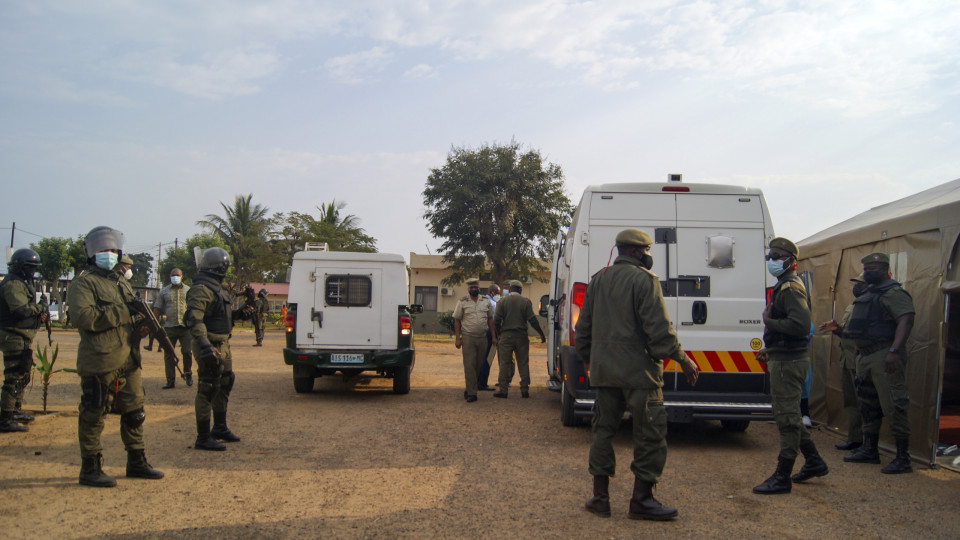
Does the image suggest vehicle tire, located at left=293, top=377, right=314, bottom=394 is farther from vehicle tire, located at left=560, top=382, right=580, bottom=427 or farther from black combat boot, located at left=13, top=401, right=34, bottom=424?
vehicle tire, located at left=560, top=382, right=580, bottom=427

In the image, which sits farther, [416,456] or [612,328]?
[416,456]

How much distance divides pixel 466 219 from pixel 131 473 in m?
24.4

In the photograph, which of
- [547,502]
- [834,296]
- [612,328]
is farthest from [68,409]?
[834,296]

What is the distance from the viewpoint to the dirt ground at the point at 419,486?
423cm

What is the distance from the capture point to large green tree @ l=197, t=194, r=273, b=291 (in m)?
39.0

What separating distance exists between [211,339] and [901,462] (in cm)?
650

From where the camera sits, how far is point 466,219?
29.2 metres

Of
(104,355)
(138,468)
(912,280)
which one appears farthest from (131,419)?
(912,280)

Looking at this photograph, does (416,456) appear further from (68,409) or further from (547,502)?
(68,409)

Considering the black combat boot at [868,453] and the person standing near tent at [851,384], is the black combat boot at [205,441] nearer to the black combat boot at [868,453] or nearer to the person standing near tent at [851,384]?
the black combat boot at [868,453]

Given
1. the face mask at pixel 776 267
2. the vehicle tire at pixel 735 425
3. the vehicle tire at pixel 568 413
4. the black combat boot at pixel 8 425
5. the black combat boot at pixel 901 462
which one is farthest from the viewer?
the vehicle tire at pixel 735 425

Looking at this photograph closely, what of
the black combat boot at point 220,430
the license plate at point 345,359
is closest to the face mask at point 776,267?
the black combat boot at point 220,430

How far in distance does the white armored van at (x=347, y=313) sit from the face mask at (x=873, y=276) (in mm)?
6009

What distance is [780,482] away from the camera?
5117 mm
